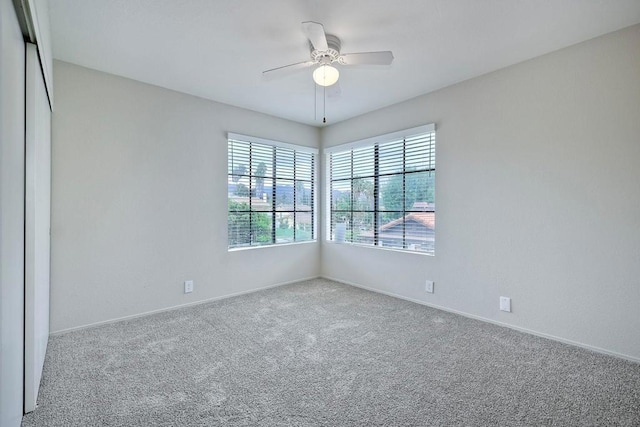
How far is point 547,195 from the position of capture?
2.66 meters

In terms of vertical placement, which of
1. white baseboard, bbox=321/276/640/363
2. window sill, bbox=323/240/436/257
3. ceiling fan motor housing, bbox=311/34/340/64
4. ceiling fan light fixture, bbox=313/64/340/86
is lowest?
white baseboard, bbox=321/276/640/363

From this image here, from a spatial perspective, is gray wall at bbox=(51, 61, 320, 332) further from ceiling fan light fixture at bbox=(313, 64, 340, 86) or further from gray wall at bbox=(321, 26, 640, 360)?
gray wall at bbox=(321, 26, 640, 360)

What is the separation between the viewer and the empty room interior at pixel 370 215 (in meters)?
1.75

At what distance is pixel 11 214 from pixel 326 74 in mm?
2081

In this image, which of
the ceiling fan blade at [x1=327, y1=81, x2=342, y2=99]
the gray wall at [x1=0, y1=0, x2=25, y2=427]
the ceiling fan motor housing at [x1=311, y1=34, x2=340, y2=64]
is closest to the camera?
the gray wall at [x1=0, y1=0, x2=25, y2=427]

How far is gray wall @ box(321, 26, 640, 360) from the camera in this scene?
2.30m

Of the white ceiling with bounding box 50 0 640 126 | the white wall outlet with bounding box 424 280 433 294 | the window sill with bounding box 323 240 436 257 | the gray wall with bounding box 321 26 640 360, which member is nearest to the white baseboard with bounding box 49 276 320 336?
the window sill with bounding box 323 240 436 257

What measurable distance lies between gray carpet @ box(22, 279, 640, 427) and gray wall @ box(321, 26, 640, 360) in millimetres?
319

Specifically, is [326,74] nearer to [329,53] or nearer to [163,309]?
[329,53]

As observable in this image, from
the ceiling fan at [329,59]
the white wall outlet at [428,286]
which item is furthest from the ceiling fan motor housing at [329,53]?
the white wall outlet at [428,286]

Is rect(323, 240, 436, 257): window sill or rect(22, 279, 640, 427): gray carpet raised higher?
rect(323, 240, 436, 257): window sill

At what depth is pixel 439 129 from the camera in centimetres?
342

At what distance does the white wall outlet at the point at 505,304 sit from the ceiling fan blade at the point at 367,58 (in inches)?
96.2

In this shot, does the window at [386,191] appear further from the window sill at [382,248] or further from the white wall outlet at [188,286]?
the white wall outlet at [188,286]
